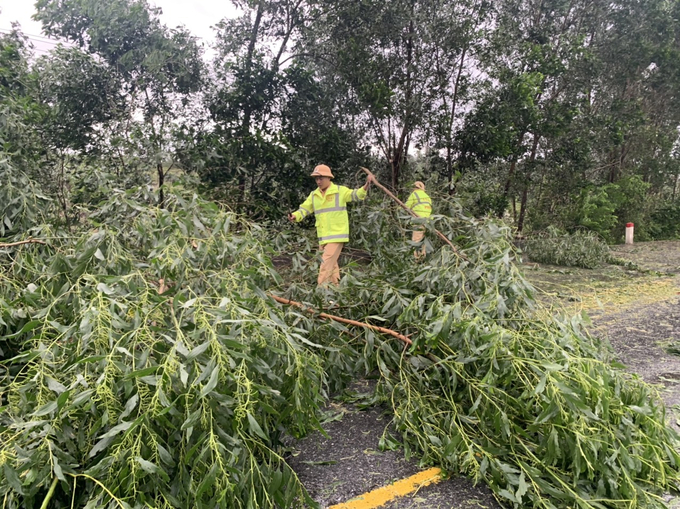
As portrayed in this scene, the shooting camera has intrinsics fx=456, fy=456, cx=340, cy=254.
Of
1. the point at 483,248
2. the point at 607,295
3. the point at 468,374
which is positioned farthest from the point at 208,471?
the point at 607,295

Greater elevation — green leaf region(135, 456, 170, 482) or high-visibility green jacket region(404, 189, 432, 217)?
high-visibility green jacket region(404, 189, 432, 217)

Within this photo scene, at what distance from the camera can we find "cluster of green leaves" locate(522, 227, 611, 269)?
9.02 meters

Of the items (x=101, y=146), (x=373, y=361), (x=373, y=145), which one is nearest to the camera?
(x=373, y=361)

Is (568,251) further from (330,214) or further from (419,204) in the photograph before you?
(330,214)

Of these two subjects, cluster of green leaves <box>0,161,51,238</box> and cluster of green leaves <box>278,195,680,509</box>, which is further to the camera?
cluster of green leaves <box>0,161,51,238</box>

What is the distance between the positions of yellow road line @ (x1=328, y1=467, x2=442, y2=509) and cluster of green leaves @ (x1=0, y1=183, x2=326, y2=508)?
283 millimetres

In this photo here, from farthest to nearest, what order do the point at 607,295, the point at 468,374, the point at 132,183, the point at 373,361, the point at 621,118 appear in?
1. the point at 621,118
2. the point at 607,295
3. the point at 132,183
4. the point at 373,361
5. the point at 468,374

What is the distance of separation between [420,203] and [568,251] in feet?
18.1

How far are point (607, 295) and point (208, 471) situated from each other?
650 cm

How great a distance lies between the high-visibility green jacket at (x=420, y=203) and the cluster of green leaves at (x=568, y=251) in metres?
4.52

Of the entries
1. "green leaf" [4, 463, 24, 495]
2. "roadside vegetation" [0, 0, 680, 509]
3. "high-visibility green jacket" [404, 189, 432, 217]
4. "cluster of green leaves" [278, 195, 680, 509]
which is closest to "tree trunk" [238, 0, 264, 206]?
"roadside vegetation" [0, 0, 680, 509]

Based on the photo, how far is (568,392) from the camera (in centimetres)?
199

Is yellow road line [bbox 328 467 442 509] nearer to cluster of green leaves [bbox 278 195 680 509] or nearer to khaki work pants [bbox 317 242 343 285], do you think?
cluster of green leaves [bbox 278 195 680 509]

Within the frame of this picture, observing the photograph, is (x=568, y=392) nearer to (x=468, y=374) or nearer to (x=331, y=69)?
(x=468, y=374)
